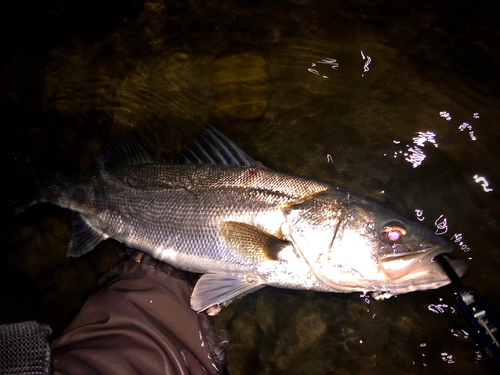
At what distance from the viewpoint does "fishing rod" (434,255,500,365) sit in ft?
6.40

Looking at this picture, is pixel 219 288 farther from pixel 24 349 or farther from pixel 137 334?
pixel 24 349

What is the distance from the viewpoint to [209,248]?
8.44 ft

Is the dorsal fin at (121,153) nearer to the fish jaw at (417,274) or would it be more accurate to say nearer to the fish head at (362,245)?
the fish head at (362,245)

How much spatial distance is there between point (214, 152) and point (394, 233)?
1.82 metres

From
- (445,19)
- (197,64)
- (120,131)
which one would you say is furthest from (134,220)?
(445,19)

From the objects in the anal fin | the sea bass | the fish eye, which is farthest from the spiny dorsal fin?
the anal fin

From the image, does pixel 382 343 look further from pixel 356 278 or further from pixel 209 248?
pixel 209 248

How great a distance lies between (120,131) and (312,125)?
7.99 ft

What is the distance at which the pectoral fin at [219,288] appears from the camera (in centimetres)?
253

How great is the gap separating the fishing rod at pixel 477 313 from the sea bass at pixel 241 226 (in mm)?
83

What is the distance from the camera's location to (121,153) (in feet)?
10.2

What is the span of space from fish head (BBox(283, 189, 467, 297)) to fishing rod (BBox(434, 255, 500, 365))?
3.1 inches

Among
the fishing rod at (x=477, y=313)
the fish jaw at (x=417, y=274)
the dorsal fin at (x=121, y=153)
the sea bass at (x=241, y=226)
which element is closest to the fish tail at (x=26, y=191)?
the sea bass at (x=241, y=226)

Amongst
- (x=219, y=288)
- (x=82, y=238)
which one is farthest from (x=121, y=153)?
(x=219, y=288)
